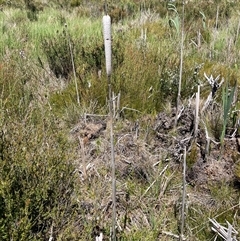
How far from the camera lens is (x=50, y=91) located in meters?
3.30

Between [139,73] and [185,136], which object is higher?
[139,73]

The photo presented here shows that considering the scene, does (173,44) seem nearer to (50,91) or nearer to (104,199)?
(50,91)

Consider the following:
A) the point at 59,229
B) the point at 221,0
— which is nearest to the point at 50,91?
the point at 59,229

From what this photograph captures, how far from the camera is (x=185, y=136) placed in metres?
2.58

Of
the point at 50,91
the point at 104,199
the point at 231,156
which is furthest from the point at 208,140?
the point at 50,91

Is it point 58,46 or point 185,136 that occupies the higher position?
point 58,46

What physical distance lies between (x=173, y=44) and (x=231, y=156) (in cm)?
246

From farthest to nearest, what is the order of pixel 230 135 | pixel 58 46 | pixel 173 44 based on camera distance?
pixel 173 44
pixel 58 46
pixel 230 135

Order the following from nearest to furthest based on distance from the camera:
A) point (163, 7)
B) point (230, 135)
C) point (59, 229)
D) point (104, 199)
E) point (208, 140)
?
point (59, 229) → point (104, 199) → point (208, 140) → point (230, 135) → point (163, 7)

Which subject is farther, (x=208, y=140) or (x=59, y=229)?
(x=208, y=140)

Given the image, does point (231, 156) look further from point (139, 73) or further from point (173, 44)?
point (173, 44)

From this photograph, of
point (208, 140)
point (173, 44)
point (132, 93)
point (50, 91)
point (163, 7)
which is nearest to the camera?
point (208, 140)

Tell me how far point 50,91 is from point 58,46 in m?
0.81

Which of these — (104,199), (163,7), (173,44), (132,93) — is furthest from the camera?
(163,7)
